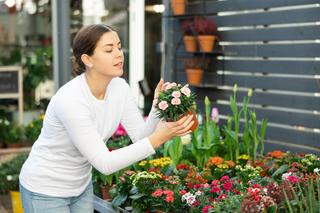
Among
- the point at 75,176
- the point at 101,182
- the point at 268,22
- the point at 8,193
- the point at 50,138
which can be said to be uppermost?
the point at 268,22

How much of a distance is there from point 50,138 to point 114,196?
3.39ft

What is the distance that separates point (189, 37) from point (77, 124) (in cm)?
330

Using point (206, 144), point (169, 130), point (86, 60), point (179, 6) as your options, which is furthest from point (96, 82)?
point (179, 6)

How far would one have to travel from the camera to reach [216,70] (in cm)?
551

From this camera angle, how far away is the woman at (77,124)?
2352mm

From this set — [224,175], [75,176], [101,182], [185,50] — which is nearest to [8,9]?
[185,50]

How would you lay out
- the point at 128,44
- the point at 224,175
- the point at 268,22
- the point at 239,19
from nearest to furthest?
the point at 224,175, the point at 268,22, the point at 239,19, the point at 128,44

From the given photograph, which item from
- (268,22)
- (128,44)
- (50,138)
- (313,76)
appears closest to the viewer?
(50,138)

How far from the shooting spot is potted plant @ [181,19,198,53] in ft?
17.9

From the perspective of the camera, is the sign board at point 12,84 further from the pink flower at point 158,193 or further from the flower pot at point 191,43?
A: the pink flower at point 158,193

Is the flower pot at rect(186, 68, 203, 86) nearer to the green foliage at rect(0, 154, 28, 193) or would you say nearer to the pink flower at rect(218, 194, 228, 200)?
the green foliage at rect(0, 154, 28, 193)

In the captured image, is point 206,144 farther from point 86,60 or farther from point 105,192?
point 86,60

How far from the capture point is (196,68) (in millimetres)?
5480

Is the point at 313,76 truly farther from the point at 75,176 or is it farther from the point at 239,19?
the point at 75,176
